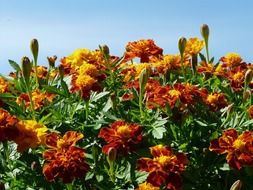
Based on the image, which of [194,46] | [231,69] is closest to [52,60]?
[194,46]

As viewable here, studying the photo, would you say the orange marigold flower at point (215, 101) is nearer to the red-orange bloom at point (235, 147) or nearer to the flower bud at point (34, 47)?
the red-orange bloom at point (235, 147)

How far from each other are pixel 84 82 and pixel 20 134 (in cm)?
49

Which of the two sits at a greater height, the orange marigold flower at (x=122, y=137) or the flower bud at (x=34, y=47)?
the flower bud at (x=34, y=47)

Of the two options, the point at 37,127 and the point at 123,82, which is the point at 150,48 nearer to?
the point at 123,82

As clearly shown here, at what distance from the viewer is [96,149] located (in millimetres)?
2535

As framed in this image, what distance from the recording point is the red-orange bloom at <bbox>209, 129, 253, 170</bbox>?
2406mm

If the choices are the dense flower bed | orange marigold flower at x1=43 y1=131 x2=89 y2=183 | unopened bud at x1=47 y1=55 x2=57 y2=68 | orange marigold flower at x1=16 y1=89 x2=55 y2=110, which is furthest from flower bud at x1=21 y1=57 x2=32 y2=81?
unopened bud at x1=47 y1=55 x2=57 y2=68

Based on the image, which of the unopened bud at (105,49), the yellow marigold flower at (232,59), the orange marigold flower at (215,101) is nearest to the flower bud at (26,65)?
the unopened bud at (105,49)

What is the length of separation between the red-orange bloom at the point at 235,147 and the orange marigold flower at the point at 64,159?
488mm

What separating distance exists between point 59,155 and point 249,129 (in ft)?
2.70

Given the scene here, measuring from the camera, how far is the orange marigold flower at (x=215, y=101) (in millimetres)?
2820

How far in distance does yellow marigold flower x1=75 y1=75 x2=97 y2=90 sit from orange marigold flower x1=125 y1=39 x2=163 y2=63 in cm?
72

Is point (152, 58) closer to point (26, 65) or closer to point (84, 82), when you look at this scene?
point (84, 82)

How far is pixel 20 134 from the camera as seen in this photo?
2469 mm
